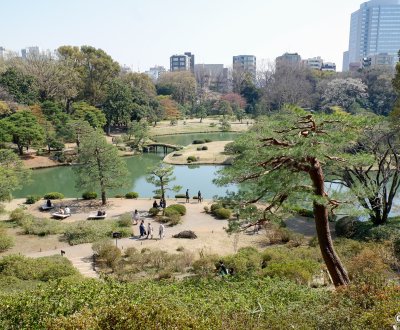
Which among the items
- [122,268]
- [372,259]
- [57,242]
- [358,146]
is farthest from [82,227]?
[358,146]

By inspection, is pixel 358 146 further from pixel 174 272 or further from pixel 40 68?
pixel 40 68

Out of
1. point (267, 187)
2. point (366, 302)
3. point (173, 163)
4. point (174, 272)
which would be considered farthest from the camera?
point (173, 163)

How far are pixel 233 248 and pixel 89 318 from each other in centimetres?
1097

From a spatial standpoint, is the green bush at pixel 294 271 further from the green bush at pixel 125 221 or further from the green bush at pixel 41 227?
the green bush at pixel 41 227

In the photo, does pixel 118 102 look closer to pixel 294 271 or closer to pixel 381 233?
pixel 381 233

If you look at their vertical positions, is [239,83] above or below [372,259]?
above

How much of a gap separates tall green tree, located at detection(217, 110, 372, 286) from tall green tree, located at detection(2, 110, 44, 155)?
1087 inches

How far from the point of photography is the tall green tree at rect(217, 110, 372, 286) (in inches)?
310

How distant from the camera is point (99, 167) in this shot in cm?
2167

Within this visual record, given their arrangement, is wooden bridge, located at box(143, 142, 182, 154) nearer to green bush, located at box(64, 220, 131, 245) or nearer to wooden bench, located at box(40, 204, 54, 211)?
wooden bench, located at box(40, 204, 54, 211)

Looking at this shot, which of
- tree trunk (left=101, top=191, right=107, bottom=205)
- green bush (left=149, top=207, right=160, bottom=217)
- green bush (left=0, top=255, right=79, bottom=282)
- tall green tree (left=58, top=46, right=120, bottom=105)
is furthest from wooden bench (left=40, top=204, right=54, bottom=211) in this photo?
tall green tree (left=58, top=46, right=120, bottom=105)

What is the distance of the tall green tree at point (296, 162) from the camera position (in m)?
7.87

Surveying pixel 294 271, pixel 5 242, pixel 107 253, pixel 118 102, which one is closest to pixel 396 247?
pixel 294 271

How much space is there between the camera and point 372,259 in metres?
10.3
